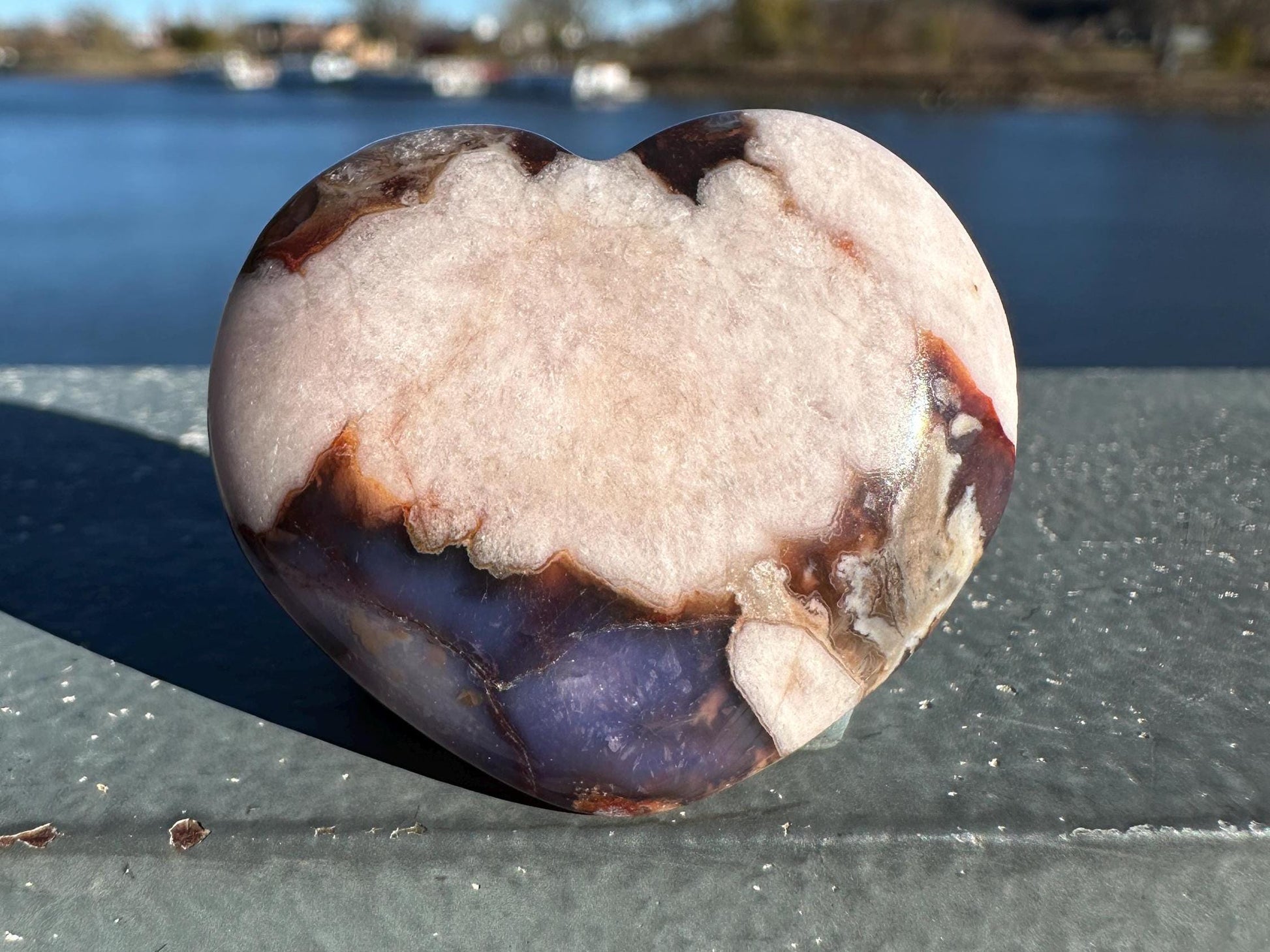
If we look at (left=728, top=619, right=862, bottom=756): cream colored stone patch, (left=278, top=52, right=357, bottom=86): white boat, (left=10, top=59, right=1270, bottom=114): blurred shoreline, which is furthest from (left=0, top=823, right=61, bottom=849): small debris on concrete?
(left=278, top=52, right=357, bottom=86): white boat

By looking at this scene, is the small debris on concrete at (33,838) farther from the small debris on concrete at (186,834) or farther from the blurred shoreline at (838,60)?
the blurred shoreline at (838,60)

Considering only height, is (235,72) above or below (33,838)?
below

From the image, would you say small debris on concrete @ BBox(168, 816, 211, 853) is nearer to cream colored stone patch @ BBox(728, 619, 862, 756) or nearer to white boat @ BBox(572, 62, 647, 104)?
cream colored stone patch @ BBox(728, 619, 862, 756)

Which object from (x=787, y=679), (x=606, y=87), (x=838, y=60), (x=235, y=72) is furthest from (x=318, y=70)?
(x=787, y=679)

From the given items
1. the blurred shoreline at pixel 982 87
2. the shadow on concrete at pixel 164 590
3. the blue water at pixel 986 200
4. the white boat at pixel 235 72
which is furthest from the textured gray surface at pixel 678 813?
the white boat at pixel 235 72

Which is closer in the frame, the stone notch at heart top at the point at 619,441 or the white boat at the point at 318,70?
the stone notch at heart top at the point at 619,441

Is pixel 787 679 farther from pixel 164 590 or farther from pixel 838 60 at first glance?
pixel 838 60
